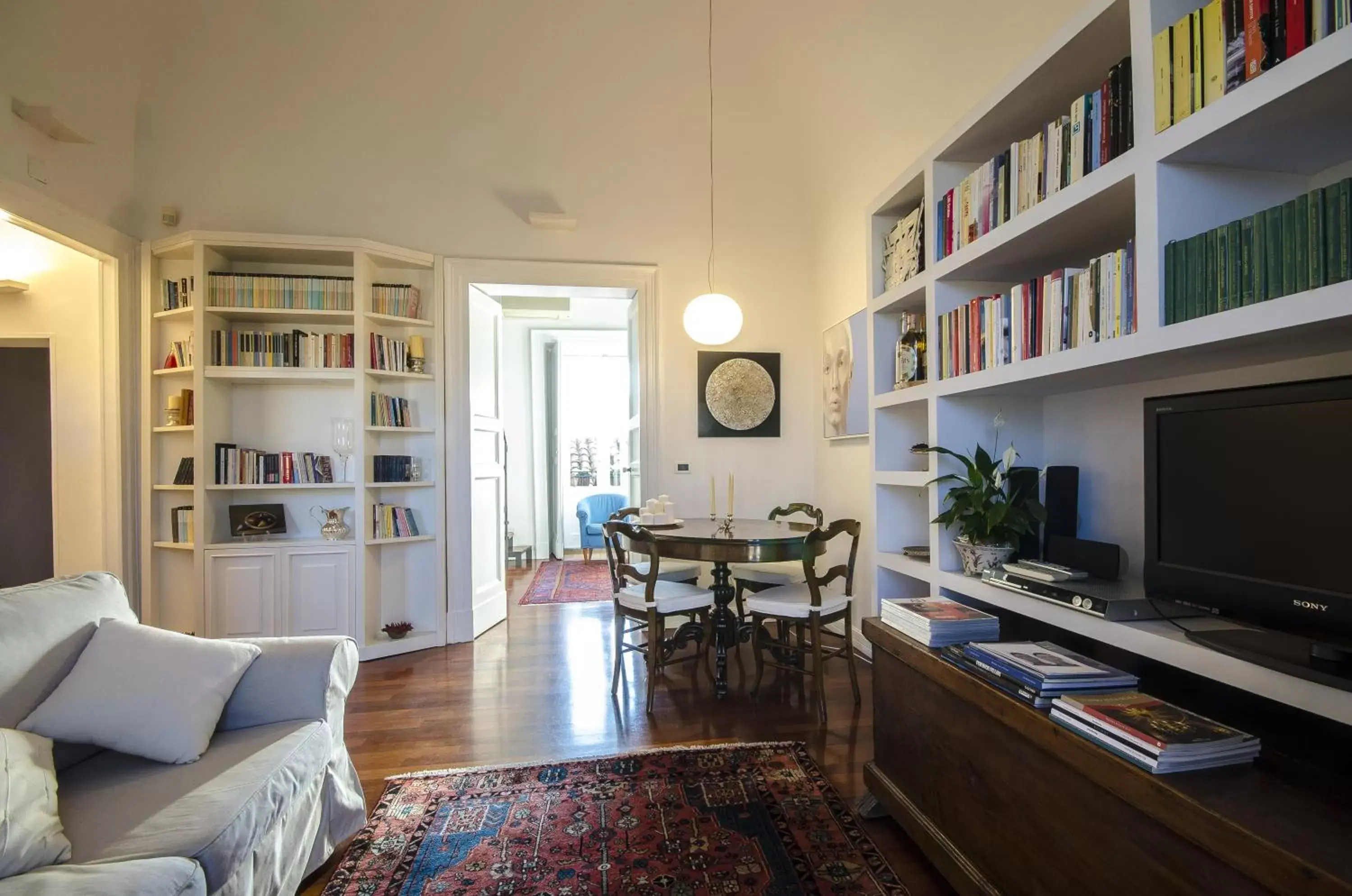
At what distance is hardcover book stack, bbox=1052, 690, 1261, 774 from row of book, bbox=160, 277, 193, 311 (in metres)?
4.74

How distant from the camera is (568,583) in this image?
5586 millimetres

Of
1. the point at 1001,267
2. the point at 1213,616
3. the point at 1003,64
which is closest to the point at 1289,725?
the point at 1213,616

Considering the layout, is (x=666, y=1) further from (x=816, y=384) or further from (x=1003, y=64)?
(x=816, y=384)

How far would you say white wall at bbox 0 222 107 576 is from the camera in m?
3.68

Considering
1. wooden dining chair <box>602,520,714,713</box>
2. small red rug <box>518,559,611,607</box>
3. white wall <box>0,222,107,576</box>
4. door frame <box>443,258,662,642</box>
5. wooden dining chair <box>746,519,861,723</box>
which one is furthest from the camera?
small red rug <box>518,559,611,607</box>

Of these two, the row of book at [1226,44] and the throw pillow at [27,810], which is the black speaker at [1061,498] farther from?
the throw pillow at [27,810]

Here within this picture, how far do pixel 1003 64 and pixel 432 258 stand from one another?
337 cm

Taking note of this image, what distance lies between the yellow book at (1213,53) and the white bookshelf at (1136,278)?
52mm

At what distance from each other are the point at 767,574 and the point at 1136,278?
237cm

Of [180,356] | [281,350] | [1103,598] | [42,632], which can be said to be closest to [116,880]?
[42,632]

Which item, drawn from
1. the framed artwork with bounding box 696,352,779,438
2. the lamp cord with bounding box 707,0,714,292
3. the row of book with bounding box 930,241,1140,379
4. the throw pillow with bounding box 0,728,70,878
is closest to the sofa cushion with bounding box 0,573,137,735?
the throw pillow with bounding box 0,728,70,878

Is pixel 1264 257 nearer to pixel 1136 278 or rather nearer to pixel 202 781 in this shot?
pixel 1136 278

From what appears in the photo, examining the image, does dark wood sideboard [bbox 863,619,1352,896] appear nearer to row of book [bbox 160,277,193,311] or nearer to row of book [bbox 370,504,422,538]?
row of book [bbox 370,504,422,538]

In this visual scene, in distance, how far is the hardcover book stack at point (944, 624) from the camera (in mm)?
1664
